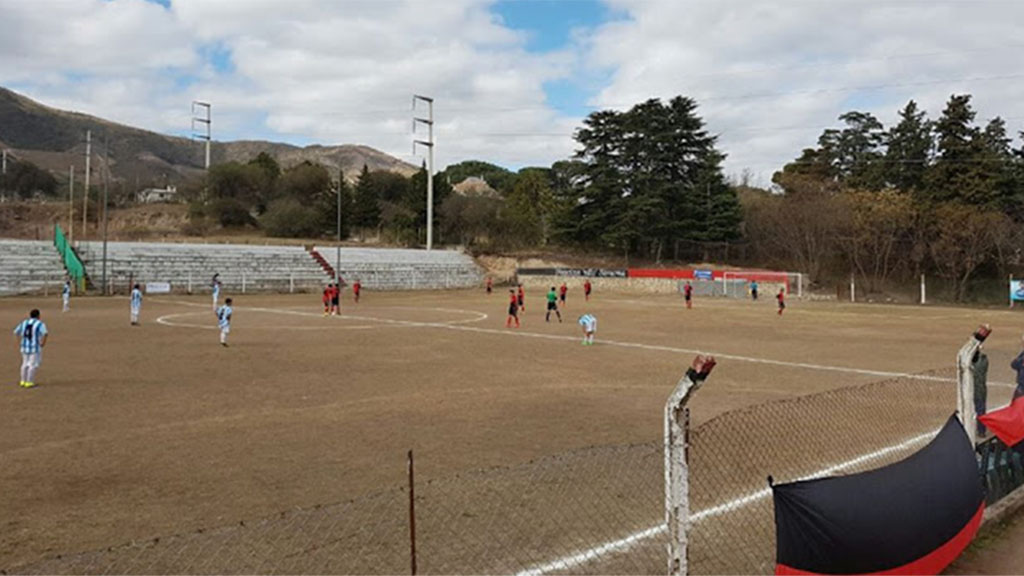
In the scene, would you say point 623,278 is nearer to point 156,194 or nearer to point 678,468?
point 678,468

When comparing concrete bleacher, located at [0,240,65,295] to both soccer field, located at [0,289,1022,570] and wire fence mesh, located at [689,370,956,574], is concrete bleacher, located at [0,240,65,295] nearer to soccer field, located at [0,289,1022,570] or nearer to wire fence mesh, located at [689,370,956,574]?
soccer field, located at [0,289,1022,570]

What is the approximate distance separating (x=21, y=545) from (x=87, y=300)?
130 ft

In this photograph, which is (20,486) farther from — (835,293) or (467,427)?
(835,293)

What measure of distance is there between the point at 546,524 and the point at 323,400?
23.9 ft

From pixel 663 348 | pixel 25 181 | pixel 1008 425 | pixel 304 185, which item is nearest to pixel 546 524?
pixel 1008 425

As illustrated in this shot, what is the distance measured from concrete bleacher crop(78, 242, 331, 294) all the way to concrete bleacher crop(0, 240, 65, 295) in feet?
6.39

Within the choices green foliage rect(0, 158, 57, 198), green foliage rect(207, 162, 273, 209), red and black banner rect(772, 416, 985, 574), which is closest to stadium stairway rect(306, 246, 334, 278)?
green foliage rect(207, 162, 273, 209)

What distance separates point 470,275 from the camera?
224 feet

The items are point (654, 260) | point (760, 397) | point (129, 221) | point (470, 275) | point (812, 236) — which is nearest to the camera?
point (760, 397)

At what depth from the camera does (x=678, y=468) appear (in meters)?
4.33

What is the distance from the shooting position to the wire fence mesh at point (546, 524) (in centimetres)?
555

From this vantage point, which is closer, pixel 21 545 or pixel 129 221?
pixel 21 545

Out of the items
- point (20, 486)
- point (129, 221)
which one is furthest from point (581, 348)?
point (129, 221)

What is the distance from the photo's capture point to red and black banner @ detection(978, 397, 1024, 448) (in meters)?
6.75
